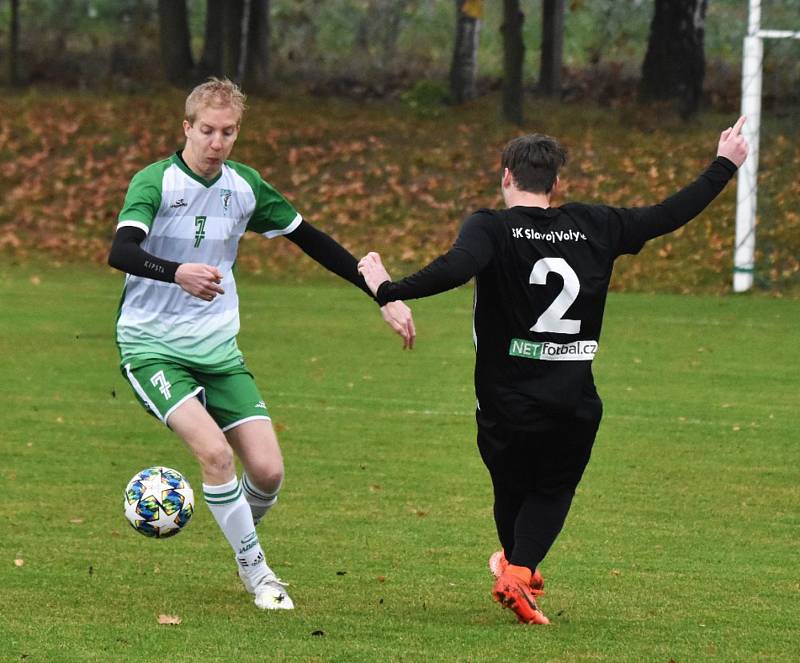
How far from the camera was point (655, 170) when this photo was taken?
25.5 meters

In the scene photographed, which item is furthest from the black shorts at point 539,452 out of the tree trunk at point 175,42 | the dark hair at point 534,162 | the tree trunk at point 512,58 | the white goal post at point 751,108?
the tree trunk at point 175,42

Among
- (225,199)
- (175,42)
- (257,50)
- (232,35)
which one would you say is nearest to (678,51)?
(232,35)

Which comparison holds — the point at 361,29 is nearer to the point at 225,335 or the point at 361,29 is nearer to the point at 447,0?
the point at 447,0

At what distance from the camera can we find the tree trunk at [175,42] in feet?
102

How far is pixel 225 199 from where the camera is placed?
23.3 feet

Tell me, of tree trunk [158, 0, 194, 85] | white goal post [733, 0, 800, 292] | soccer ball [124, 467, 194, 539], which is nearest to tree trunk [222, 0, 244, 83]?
tree trunk [158, 0, 194, 85]

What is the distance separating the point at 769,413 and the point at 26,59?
2544cm

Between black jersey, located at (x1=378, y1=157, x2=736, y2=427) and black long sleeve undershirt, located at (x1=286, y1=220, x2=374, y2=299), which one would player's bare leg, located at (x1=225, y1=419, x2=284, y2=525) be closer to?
black long sleeve undershirt, located at (x1=286, y1=220, x2=374, y2=299)

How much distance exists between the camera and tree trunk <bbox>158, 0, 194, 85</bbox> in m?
31.0

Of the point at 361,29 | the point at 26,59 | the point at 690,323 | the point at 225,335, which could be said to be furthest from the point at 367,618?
the point at 361,29

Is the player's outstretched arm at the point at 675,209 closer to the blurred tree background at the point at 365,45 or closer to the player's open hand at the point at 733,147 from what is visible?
the player's open hand at the point at 733,147

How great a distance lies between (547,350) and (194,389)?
1.56 meters

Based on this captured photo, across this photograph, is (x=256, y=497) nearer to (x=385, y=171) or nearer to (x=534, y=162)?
(x=534, y=162)

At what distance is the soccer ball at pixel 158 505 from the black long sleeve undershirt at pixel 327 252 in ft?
3.76
